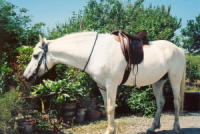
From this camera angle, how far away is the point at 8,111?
3.86 metres

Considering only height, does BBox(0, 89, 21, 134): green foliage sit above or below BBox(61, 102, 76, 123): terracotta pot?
above

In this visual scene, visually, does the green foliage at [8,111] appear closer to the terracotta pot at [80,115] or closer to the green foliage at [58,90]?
the green foliage at [58,90]

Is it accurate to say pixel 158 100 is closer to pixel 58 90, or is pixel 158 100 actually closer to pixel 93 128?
pixel 93 128

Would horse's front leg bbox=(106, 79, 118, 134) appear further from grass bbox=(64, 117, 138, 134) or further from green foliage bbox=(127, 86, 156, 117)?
green foliage bbox=(127, 86, 156, 117)

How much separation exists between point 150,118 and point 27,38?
4.79m

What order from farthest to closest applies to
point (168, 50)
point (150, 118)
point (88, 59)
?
1. point (150, 118)
2. point (168, 50)
3. point (88, 59)

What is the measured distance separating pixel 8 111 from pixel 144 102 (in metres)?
4.49

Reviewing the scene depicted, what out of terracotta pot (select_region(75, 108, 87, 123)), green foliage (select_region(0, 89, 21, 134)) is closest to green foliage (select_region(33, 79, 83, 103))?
terracotta pot (select_region(75, 108, 87, 123))

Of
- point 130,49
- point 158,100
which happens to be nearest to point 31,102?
point 130,49

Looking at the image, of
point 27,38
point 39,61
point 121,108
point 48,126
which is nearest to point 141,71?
point 39,61

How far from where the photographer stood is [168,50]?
457 centimetres

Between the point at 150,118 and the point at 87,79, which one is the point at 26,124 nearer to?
the point at 87,79

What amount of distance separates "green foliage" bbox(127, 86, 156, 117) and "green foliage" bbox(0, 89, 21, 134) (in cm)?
403

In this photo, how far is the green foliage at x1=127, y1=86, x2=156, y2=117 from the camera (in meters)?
6.93
